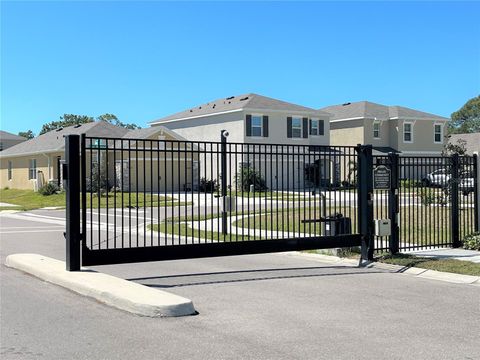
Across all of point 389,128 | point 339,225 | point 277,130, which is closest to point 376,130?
point 389,128

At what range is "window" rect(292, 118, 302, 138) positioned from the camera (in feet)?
147

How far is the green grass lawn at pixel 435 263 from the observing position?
1056cm

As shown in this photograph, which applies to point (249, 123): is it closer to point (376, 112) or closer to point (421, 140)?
point (376, 112)

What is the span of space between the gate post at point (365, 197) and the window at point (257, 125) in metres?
31.5

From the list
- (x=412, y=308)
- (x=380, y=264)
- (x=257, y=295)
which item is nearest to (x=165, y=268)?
(x=257, y=295)

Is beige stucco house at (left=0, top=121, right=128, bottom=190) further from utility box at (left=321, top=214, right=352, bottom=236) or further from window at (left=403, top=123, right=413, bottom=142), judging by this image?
utility box at (left=321, top=214, right=352, bottom=236)

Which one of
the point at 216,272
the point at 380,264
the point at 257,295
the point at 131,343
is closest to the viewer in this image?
the point at 131,343

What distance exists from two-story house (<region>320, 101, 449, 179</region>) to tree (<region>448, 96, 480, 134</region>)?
155 feet

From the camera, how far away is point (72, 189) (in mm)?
9195

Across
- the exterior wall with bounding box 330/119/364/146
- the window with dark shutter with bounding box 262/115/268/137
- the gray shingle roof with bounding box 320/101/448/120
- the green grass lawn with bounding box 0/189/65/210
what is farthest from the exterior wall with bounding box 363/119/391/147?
the green grass lawn with bounding box 0/189/65/210

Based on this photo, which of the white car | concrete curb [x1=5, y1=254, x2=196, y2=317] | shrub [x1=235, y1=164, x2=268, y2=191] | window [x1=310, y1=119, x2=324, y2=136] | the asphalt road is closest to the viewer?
the asphalt road

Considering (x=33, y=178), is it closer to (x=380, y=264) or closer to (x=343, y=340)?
(x=380, y=264)

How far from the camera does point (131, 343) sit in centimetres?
587

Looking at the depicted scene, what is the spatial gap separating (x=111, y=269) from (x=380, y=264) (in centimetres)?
541
